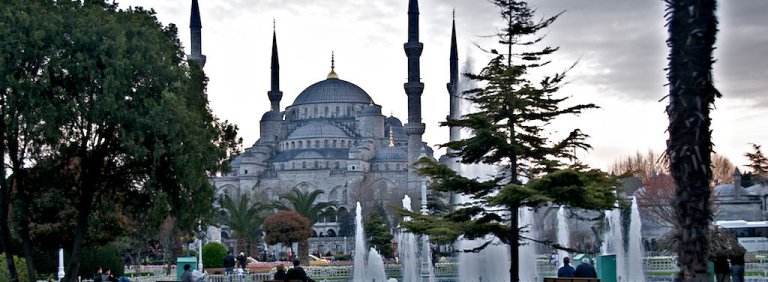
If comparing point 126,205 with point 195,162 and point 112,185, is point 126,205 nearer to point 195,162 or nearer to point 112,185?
point 112,185

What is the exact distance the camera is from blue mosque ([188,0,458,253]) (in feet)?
288

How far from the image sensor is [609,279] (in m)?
19.2

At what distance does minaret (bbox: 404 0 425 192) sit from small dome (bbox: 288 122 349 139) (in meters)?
33.1

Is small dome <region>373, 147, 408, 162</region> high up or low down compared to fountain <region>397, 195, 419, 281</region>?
up

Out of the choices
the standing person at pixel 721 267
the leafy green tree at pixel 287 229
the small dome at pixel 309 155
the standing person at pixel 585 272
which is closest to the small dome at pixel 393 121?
the small dome at pixel 309 155

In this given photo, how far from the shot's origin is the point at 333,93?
111 meters

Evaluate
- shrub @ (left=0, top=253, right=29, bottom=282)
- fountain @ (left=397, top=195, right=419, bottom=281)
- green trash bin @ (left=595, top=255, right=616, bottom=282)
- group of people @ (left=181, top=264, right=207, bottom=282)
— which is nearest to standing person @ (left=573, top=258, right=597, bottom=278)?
green trash bin @ (left=595, top=255, right=616, bottom=282)

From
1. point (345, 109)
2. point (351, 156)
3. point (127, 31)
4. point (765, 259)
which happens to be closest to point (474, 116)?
point (127, 31)

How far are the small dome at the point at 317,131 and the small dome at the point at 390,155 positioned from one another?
18.2 ft

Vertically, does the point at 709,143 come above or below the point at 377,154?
below

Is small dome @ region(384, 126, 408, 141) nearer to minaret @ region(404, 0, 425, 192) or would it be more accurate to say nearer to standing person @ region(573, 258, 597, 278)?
minaret @ region(404, 0, 425, 192)

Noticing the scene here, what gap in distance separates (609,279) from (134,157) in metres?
8.71

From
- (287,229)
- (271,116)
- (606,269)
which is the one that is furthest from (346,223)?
(606,269)

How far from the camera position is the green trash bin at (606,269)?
63.1 feet
